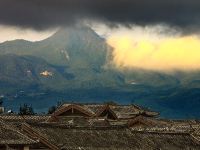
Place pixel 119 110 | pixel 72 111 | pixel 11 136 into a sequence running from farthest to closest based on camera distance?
pixel 119 110 < pixel 72 111 < pixel 11 136

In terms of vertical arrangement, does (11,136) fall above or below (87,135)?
below

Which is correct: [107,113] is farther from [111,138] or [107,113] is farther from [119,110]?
[111,138]

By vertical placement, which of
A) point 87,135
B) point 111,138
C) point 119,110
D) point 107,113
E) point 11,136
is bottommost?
point 11,136

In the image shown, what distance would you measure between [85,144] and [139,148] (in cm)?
670

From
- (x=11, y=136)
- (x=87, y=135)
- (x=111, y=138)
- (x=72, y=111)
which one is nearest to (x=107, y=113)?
(x=72, y=111)

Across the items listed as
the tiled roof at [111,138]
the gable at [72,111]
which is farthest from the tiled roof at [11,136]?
the gable at [72,111]

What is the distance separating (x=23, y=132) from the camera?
58969 mm

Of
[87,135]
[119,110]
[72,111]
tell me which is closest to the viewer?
[87,135]

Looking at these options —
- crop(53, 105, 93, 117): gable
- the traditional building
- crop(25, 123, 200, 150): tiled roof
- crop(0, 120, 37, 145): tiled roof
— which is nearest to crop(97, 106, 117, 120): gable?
the traditional building

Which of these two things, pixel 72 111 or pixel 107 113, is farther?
pixel 107 113

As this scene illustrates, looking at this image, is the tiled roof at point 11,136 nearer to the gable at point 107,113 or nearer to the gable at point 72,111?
the gable at point 72,111

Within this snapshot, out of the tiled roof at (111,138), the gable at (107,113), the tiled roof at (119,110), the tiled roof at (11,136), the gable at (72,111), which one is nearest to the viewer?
the tiled roof at (11,136)

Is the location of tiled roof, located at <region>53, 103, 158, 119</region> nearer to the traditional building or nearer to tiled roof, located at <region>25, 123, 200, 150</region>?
the traditional building

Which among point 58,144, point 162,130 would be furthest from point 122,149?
point 162,130
